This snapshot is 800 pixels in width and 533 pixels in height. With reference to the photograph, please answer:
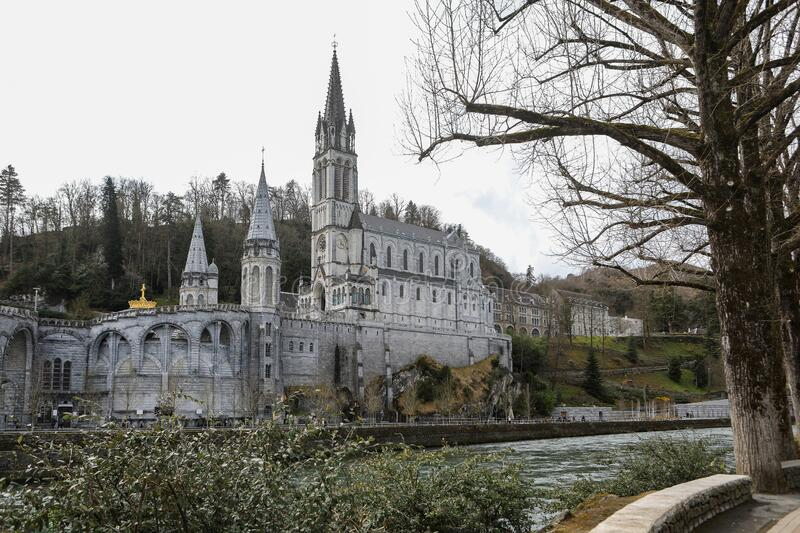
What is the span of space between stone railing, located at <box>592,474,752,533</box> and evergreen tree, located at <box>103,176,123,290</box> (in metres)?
66.5

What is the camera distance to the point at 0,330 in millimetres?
41438

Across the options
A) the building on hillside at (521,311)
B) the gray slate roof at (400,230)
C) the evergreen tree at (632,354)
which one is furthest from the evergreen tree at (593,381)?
the building on hillside at (521,311)

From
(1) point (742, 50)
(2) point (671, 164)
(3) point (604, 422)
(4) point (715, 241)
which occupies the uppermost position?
(1) point (742, 50)

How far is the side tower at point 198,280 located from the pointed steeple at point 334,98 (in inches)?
834

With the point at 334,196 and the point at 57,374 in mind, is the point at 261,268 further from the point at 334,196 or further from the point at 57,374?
the point at 334,196

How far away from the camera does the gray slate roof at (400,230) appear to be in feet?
243

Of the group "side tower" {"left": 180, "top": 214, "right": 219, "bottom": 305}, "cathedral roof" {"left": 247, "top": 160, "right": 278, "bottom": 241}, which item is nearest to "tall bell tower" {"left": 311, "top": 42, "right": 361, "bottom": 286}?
"side tower" {"left": 180, "top": 214, "right": 219, "bottom": 305}

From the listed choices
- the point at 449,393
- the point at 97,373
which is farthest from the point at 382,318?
the point at 97,373

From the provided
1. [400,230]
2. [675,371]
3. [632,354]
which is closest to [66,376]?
[400,230]

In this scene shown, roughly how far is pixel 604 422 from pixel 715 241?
47577mm

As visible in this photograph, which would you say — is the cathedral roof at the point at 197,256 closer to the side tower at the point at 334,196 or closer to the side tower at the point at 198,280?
the side tower at the point at 198,280

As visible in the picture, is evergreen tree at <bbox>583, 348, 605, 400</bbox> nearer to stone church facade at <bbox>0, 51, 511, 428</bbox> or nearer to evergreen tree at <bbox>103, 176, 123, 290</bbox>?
stone church facade at <bbox>0, 51, 511, 428</bbox>

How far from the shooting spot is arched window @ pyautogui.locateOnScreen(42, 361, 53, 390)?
151 ft

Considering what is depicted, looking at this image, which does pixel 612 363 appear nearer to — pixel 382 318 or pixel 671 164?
pixel 382 318
